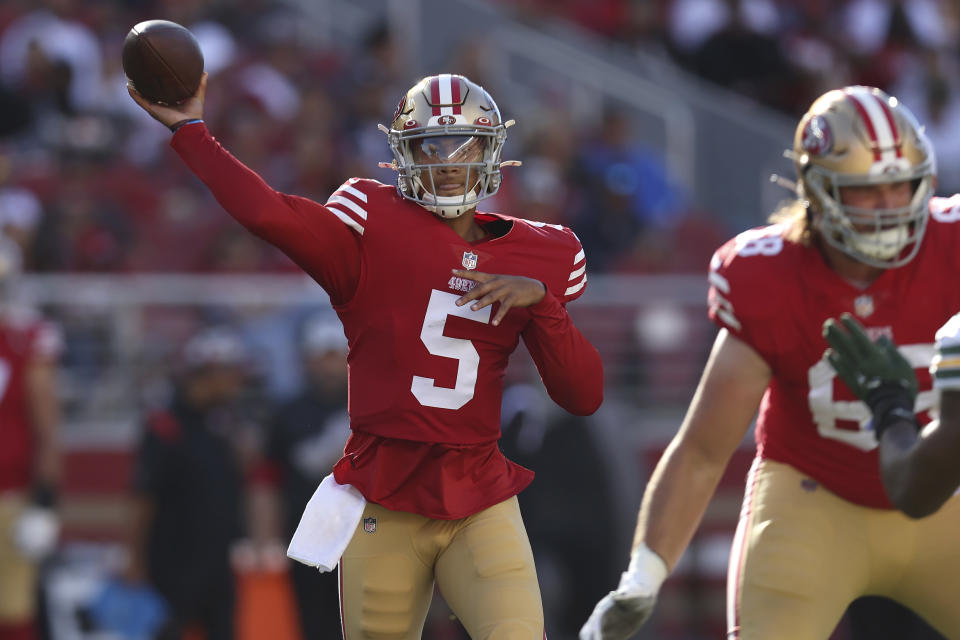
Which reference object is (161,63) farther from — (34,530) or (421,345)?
(34,530)

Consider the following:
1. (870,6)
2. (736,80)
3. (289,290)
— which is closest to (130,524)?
(289,290)

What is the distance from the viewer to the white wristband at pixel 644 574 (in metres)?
3.74

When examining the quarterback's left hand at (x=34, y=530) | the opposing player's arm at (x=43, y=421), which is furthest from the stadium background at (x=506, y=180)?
the opposing player's arm at (x=43, y=421)

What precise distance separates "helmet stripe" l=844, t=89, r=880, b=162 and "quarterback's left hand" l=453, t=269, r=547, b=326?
0.88 metres

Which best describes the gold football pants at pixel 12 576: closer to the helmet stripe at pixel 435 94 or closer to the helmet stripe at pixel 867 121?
the helmet stripe at pixel 435 94

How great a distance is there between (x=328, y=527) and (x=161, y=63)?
118 centimetres

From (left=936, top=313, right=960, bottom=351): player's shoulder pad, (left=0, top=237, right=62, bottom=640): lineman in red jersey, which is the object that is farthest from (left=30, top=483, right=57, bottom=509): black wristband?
(left=936, top=313, right=960, bottom=351): player's shoulder pad

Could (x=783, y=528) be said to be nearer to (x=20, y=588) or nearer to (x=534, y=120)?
(x=20, y=588)

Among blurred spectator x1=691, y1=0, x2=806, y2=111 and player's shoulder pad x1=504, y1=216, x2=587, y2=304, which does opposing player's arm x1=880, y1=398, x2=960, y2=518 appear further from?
blurred spectator x1=691, y1=0, x2=806, y2=111

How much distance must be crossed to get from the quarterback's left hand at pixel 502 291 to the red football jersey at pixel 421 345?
50mm

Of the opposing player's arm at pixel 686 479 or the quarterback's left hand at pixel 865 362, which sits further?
the opposing player's arm at pixel 686 479

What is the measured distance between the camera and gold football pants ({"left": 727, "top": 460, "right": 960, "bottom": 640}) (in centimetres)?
365

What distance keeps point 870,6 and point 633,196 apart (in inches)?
132

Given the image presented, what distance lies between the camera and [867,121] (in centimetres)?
374
